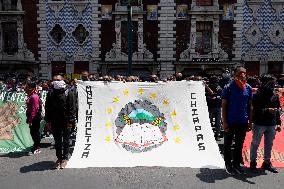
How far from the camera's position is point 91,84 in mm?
6922

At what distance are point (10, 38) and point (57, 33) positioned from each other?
3.63m

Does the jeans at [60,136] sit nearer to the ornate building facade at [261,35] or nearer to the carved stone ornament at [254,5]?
the ornate building facade at [261,35]

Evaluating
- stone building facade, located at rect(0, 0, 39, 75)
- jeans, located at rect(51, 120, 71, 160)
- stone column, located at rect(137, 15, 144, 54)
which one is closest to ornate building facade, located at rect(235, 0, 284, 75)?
stone column, located at rect(137, 15, 144, 54)

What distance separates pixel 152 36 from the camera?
79.3ft

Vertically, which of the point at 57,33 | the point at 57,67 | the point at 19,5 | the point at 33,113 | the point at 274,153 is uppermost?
the point at 19,5

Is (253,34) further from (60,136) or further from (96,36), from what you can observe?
(60,136)

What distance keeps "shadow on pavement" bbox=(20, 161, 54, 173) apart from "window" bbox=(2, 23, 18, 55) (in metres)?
19.5

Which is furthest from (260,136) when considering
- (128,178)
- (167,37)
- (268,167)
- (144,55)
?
(167,37)

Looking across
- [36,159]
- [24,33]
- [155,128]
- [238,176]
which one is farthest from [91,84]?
[24,33]

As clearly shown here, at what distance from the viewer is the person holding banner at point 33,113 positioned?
7609 millimetres

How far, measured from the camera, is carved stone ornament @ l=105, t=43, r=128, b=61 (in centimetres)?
2397

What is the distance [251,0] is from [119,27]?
9.42 metres

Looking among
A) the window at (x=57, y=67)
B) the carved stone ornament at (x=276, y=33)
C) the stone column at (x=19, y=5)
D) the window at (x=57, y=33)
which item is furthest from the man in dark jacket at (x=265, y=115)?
the stone column at (x=19, y=5)

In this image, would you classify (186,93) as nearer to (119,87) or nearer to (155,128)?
(155,128)
